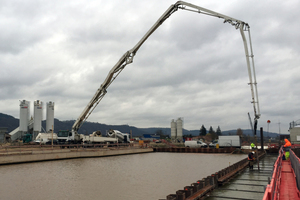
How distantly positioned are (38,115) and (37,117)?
59cm

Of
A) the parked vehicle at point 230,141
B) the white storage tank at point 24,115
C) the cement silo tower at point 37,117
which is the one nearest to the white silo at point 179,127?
the parked vehicle at point 230,141

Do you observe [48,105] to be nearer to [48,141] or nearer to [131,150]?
[48,141]

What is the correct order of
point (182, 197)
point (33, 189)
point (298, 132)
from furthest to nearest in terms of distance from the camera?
1. point (298, 132)
2. point (33, 189)
3. point (182, 197)

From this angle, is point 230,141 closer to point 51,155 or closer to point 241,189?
point 51,155

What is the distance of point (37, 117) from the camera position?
205ft

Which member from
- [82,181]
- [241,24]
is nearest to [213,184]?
[82,181]

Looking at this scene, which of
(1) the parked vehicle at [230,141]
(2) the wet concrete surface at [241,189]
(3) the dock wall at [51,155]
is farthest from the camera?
(1) the parked vehicle at [230,141]

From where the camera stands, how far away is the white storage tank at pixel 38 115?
61966 mm

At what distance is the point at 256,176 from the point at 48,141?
35892 mm

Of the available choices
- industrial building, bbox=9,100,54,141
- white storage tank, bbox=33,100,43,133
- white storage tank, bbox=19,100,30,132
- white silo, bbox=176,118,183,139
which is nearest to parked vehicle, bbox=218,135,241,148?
industrial building, bbox=9,100,54,141

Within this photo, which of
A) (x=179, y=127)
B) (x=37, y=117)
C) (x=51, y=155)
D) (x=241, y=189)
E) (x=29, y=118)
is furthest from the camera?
(x=179, y=127)

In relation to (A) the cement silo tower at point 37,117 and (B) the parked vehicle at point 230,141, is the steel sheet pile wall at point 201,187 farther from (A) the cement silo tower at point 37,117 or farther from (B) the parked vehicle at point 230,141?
(A) the cement silo tower at point 37,117

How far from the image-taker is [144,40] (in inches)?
1384

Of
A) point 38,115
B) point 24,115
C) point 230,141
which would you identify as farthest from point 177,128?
point 24,115
